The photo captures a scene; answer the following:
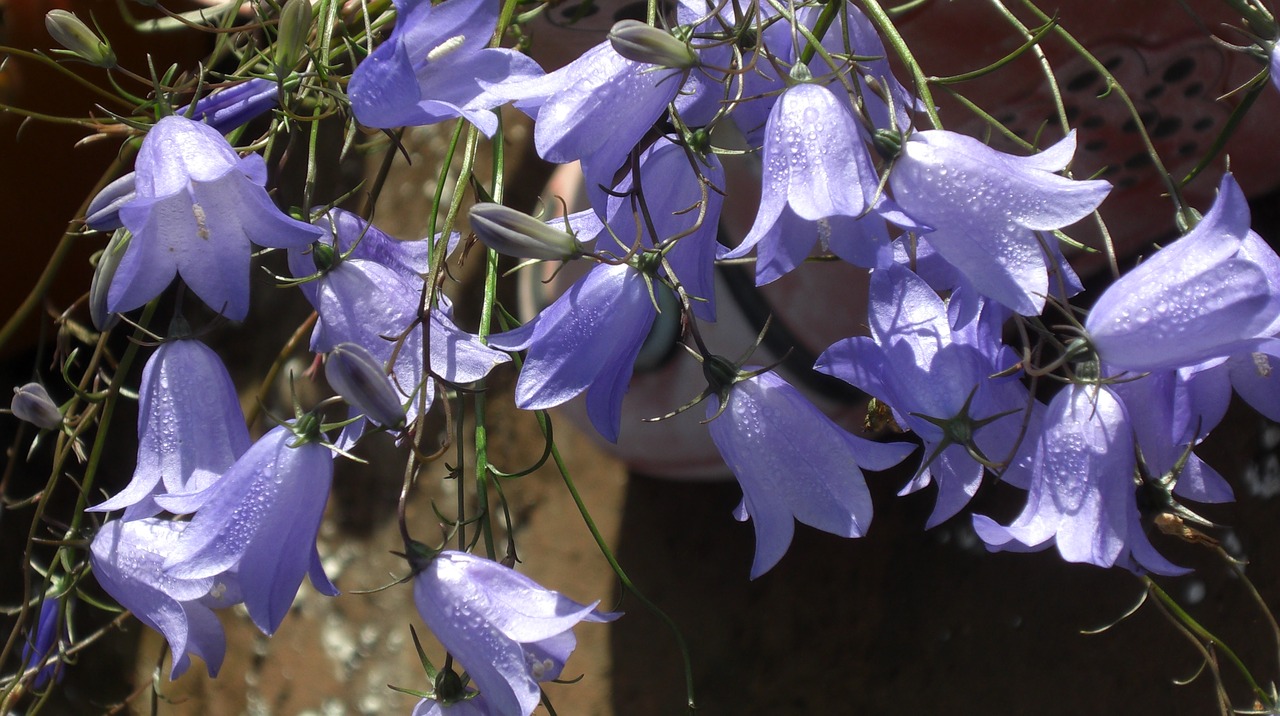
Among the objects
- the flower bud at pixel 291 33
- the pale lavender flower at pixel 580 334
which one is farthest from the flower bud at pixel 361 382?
the flower bud at pixel 291 33

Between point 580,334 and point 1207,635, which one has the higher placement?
point 580,334

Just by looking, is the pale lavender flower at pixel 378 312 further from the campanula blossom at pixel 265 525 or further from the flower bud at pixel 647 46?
the flower bud at pixel 647 46

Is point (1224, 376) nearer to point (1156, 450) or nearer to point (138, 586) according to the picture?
point (1156, 450)

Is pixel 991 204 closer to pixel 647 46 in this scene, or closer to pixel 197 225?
pixel 647 46

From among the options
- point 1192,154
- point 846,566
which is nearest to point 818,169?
point 1192,154

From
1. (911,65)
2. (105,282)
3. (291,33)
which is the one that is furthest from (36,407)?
(911,65)

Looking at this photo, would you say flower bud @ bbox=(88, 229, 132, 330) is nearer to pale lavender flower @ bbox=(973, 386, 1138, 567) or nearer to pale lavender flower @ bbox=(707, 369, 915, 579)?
pale lavender flower @ bbox=(707, 369, 915, 579)

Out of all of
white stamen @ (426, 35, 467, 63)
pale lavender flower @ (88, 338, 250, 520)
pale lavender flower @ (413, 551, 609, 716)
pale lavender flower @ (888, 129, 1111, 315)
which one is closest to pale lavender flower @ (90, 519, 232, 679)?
pale lavender flower @ (88, 338, 250, 520)
